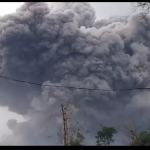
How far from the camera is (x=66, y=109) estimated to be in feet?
77.6

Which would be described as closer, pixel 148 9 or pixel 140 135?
pixel 148 9

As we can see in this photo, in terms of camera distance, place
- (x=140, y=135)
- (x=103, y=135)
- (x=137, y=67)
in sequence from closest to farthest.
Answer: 1. (x=137, y=67)
2. (x=140, y=135)
3. (x=103, y=135)

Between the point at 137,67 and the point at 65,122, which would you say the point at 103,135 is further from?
the point at 137,67
